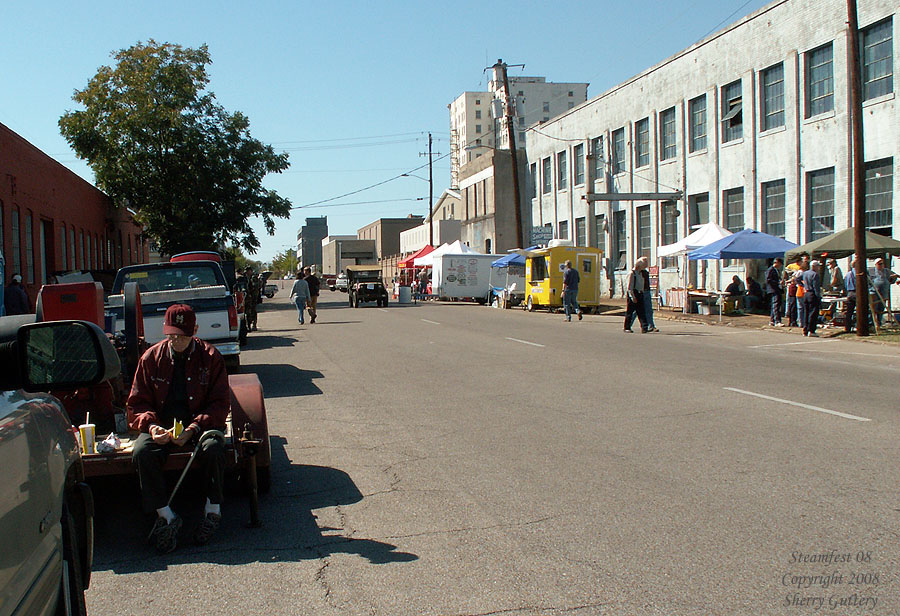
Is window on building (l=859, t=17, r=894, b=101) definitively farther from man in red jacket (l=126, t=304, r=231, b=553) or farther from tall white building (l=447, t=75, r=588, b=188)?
tall white building (l=447, t=75, r=588, b=188)

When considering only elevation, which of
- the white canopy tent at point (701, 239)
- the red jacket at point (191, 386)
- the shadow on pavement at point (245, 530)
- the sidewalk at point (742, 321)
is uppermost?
the white canopy tent at point (701, 239)

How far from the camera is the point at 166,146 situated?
42562mm

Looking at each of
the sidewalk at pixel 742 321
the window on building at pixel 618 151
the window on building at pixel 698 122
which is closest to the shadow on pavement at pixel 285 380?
the sidewalk at pixel 742 321

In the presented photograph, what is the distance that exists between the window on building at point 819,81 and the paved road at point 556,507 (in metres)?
16.9

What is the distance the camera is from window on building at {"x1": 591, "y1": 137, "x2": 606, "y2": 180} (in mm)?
42188

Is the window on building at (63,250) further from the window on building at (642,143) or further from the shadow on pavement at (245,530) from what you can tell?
the shadow on pavement at (245,530)

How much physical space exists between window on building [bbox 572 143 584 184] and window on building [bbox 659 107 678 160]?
310 inches

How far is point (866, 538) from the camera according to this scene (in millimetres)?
4922

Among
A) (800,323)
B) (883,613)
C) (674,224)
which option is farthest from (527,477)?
(674,224)

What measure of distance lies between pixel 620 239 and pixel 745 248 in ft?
54.2

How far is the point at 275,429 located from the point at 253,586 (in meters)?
4.55

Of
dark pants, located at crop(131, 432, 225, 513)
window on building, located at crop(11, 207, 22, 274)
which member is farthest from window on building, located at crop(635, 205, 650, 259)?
dark pants, located at crop(131, 432, 225, 513)

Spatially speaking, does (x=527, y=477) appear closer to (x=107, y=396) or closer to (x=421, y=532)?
(x=421, y=532)

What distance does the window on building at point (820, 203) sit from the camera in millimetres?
26203
